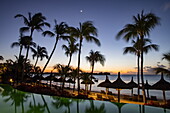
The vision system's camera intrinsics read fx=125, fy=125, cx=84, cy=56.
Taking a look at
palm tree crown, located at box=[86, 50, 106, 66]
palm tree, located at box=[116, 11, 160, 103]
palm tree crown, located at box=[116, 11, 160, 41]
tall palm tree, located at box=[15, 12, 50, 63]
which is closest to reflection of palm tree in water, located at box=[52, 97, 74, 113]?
palm tree, located at box=[116, 11, 160, 103]

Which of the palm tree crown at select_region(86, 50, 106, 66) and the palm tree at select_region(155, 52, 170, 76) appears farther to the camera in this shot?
the palm tree crown at select_region(86, 50, 106, 66)

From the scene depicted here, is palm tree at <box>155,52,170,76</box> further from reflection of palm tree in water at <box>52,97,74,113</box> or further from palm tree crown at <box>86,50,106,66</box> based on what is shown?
palm tree crown at <box>86,50,106,66</box>

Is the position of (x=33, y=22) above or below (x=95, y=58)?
above

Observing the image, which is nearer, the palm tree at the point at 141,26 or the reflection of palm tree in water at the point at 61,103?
the reflection of palm tree in water at the point at 61,103

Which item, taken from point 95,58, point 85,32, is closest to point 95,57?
point 95,58

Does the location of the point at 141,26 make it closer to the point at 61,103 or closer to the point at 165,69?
the point at 165,69

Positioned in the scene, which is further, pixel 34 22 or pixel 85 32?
pixel 34 22

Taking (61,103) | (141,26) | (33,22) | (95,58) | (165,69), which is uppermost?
(33,22)

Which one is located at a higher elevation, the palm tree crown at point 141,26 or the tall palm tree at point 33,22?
the tall palm tree at point 33,22

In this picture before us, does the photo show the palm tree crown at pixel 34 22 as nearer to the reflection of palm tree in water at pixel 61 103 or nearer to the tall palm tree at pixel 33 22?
the tall palm tree at pixel 33 22

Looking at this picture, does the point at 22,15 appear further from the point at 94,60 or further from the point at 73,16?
the point at 94,60

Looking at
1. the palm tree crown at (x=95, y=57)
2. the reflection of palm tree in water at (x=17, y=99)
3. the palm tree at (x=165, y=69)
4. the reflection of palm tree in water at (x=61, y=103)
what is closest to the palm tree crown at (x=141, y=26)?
the palm tree at (x=165, y=69)

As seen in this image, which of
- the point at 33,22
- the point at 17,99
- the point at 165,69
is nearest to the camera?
the point at 165,69

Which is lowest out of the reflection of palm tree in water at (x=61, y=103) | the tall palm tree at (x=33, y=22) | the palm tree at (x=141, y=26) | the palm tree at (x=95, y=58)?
the reflection of palm tree in water at (x=61, y=103)
